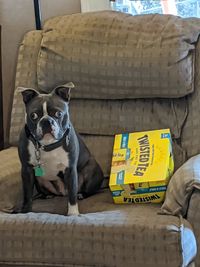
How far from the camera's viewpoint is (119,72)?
2.38 metres

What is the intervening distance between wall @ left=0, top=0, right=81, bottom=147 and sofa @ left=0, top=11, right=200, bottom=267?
1.10 feet

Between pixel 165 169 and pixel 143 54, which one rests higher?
pixel 143 54

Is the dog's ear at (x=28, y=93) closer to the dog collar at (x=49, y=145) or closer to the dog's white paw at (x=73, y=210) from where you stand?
the dog collar at (x=49, y=145)

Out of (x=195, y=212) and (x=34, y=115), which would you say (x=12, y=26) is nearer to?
(x=34, y=115)

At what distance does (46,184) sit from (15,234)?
1.55ft

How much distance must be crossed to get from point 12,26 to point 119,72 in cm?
90

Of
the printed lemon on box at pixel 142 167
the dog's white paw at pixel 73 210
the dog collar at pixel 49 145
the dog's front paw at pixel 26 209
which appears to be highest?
the dog collar at pixel 49 145

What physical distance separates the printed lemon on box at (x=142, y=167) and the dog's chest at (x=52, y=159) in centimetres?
22

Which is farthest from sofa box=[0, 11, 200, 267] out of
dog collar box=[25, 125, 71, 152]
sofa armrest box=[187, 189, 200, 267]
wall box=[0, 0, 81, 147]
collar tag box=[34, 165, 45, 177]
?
wall box=[0, 0, 81, 147]

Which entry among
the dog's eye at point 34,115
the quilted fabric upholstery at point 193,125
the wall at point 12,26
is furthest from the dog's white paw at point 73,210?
the wall at point 12,26

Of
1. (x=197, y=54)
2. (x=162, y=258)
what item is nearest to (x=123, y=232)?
(x=162, y=258)

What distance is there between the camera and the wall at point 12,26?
9.69 feet

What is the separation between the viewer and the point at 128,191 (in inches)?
84.8

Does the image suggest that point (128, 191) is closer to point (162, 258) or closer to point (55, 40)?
point (162, 258)
